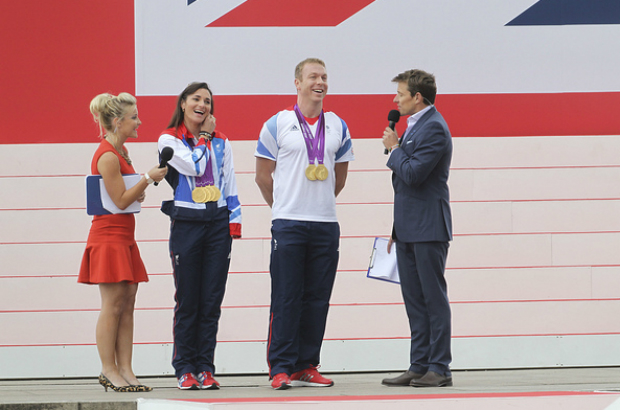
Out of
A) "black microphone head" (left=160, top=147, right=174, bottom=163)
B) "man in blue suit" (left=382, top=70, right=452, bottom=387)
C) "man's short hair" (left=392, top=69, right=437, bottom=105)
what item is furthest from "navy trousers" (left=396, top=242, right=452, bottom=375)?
"black microphone head" (left=160, top=147, right=174, bottom=163)

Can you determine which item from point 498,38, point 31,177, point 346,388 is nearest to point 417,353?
point 346,388

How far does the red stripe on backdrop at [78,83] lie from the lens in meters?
4.61

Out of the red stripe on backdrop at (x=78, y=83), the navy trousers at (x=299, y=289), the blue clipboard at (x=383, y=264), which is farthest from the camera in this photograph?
the red stripe on backdrop at (x=78, y=83)

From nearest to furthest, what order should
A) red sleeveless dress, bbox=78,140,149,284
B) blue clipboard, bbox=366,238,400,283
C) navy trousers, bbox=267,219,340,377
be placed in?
1. red sleeveless dress, bbox=78,140,149,284
2. navy trousers, bbox=267,219,340,377
3. blue clipboard, bbox=366,238,400,283

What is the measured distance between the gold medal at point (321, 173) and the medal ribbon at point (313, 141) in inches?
1.4

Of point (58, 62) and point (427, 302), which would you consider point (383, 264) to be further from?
point (58, 62)

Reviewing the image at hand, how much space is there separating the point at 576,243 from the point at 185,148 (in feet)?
9.07

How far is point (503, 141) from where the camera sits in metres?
4.75

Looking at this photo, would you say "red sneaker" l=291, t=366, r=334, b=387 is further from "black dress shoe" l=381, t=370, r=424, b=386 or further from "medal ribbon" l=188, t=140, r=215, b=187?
"medal ribbon" l=188, t=140, r=215, b=187

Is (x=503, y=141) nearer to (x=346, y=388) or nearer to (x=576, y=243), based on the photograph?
(x=576, y=243)

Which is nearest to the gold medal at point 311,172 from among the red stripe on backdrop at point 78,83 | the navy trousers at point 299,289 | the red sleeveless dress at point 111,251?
the navy trousers at point 299,289

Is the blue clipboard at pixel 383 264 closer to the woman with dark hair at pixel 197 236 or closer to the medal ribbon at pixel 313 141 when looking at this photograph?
the medal ribbon at pixel 313 141

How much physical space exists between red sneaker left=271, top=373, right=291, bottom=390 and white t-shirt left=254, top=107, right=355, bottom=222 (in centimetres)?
75

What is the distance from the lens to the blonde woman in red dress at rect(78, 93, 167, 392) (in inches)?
130
